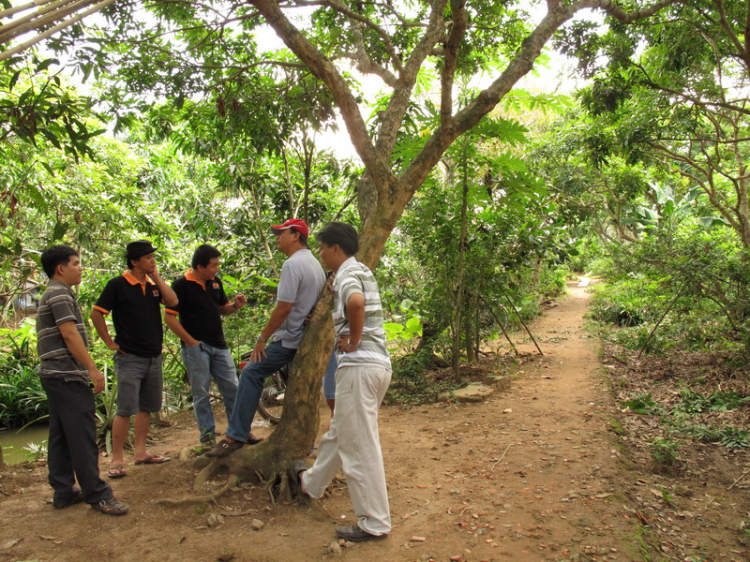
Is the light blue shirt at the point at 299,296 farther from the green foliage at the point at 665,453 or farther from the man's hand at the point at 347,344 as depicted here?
the green foliage at the point at 665,453

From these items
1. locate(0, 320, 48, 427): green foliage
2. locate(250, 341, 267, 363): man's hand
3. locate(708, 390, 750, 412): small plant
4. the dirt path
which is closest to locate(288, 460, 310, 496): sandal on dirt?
the dirt path

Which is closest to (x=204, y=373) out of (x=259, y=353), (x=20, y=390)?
(x=259, y=353)

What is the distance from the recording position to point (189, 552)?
10.3 ft

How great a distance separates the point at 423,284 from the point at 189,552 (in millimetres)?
5999

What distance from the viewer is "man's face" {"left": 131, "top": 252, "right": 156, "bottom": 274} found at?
168 inches

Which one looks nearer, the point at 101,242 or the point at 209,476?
the point at 209,476

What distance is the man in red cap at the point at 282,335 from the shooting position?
12.9 feet

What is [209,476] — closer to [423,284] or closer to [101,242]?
[423,284]

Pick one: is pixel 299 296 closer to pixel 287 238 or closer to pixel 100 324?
pixel 287 238

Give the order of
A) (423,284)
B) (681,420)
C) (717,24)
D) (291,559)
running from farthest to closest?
1. (423,284)
2. (717,24)
3. (681,420)
4. (291,559)

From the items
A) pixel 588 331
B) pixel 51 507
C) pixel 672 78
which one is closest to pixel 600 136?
pixel 672 78

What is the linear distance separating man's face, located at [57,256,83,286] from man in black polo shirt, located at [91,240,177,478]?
49 cm

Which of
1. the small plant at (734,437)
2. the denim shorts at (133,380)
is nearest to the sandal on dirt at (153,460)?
the denim shorts at (133,380)

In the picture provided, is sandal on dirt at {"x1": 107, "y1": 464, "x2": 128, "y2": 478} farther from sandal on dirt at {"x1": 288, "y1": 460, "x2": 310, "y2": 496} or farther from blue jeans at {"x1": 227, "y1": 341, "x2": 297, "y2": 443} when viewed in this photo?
sandal on dirt at {"x1": 288, "y1": 460, "x2": 310, "y2": 496}
